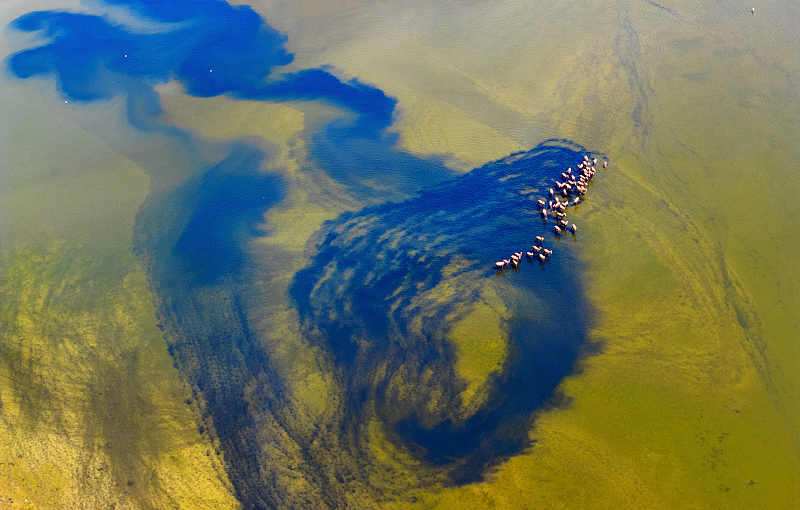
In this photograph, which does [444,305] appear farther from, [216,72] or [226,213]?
[216,72]

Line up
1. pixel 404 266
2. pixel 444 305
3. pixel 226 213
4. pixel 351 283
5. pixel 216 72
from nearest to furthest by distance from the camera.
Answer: pixel 444 305 < pixel 351 283 < pixel 404 266 < pixel 226 213 < pixel 216 72

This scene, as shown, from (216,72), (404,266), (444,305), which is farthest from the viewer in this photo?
(216,72)

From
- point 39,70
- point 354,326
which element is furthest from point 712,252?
point 39,70

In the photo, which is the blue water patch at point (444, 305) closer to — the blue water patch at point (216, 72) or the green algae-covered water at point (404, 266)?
the green algae-covered water at point (404, 266)

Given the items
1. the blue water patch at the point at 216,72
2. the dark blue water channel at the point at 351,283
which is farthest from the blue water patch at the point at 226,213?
the blue water patch at the point at 216,72

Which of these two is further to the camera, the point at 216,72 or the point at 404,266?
the point at 216,72

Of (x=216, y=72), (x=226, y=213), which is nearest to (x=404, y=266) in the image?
(x=226, y=213)

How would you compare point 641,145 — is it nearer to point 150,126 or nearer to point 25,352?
point 150,126
